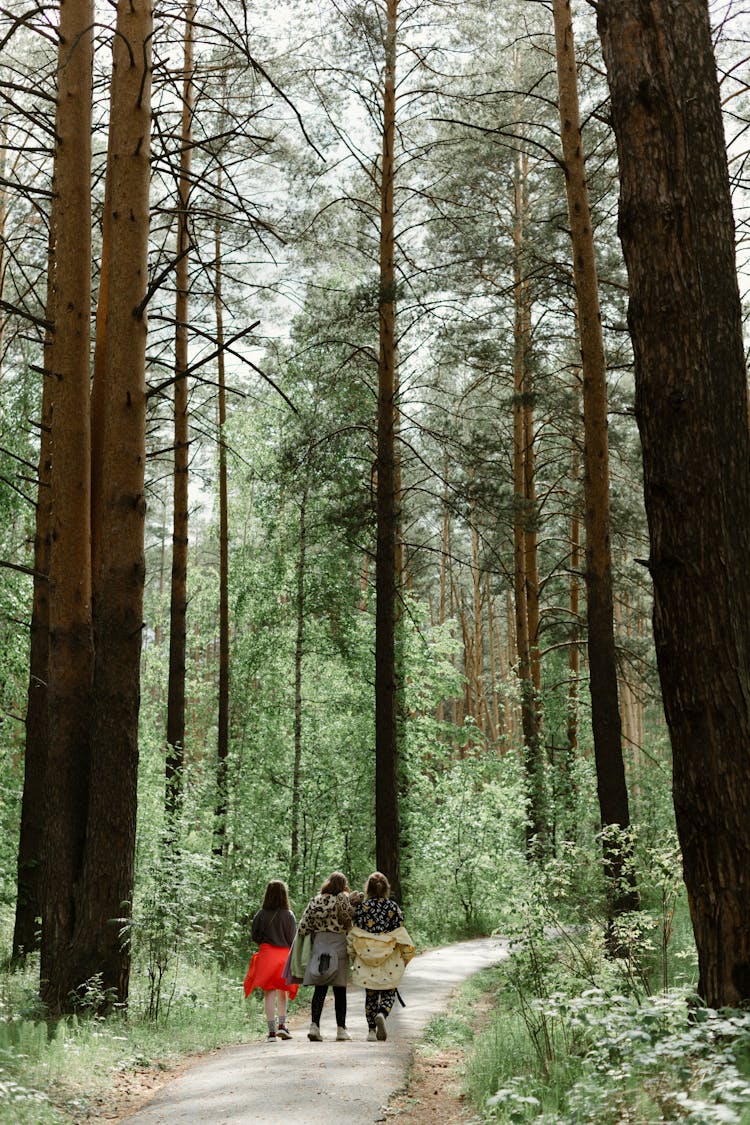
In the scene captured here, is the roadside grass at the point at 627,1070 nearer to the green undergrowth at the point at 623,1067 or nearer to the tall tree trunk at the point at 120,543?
the green undergrowth at the point at 623,1067

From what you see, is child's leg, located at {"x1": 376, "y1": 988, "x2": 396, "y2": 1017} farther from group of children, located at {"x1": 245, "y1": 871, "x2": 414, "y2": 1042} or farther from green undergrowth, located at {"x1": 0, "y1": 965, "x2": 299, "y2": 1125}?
green undergrowth, located at {"x1": 0, "y1": 965, "x2": 299, "y2": 1125}

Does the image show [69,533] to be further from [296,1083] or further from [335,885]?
[296,1083]

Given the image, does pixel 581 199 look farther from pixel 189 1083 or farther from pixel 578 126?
pixel 189 1083

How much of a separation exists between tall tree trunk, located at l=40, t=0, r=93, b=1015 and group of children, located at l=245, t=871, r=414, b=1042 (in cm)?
205

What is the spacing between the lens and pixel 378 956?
28.6ft

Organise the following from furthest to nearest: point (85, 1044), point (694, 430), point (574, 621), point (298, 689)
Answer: point (574, 621)
point (298, 689)
point (85, 1044)
point (694, 430)

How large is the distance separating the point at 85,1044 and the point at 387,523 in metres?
9.45

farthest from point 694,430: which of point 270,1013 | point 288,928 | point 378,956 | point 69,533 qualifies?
point 270,1013

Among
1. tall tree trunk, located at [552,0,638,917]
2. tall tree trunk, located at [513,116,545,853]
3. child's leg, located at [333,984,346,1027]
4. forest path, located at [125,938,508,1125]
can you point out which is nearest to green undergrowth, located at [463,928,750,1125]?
forest path, located at [125,938,508,1125]

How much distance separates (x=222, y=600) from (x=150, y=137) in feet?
38.9

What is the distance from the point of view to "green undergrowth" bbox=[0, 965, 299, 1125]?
17.8 feet

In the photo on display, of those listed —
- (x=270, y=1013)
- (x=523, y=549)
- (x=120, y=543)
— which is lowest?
(x=270, y=1013)

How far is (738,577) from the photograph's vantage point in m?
5.31

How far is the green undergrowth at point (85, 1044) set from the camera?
542 centimetres
